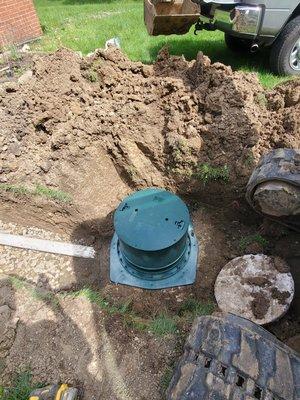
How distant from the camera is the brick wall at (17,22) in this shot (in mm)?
7918

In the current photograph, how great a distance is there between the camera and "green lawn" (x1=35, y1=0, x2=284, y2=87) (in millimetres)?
6191

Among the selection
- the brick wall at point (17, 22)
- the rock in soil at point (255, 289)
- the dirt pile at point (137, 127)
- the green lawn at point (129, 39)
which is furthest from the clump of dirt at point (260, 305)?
the brick wall at point (17, 22)

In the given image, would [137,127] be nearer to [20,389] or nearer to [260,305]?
[260,305]

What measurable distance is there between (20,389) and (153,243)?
1555 millimetres

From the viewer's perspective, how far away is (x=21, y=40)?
27.0 feet

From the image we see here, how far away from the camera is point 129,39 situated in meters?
7.38

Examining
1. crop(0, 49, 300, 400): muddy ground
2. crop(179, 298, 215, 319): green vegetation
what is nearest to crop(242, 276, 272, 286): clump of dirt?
crop(0, 49, 300, 400): muddy ground

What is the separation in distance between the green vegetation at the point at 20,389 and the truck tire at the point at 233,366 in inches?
50.7

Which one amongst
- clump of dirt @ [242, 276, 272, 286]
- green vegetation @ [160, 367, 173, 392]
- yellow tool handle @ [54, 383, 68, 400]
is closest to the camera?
yellow tool handle @ [54, 383, 68, 400]

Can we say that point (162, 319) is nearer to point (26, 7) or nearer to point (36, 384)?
point (36, 384)

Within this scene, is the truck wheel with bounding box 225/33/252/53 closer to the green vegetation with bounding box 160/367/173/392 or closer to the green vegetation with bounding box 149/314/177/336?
the green vegetation with bounding box 149/314/177/336

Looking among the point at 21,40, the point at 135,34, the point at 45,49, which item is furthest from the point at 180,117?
the point at 21,40

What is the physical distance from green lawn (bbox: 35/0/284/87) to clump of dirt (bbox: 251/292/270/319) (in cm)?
341

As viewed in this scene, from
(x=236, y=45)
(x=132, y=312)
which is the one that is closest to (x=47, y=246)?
(x=132, y=312)
